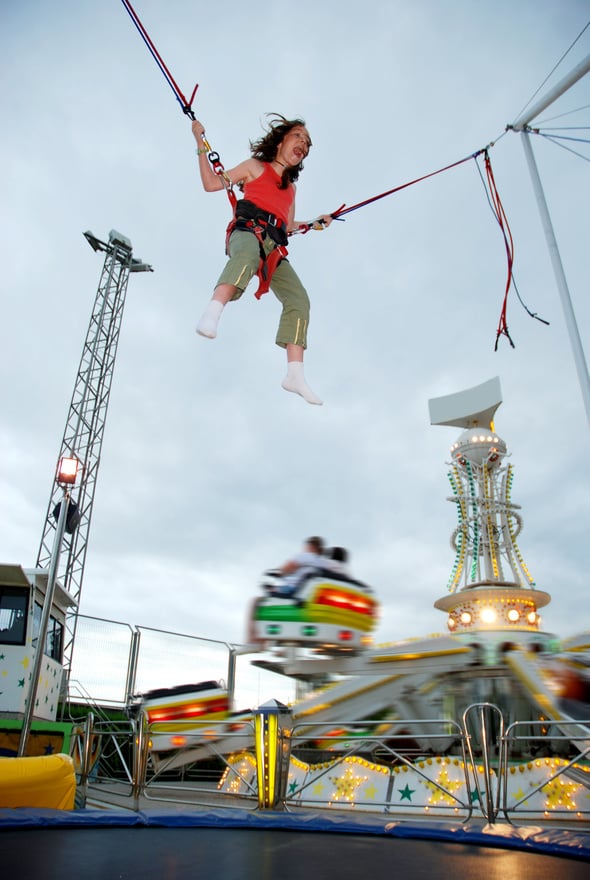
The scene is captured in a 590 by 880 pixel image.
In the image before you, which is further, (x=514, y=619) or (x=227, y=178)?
(x=514, y=619)

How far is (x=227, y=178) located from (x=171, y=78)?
65 cm

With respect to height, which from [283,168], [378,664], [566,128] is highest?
[566,128]

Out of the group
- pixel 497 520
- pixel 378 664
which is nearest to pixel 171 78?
pixel 378 664

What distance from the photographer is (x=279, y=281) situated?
395 centimetres

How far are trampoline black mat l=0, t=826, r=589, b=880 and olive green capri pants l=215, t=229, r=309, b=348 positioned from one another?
8.76 feet

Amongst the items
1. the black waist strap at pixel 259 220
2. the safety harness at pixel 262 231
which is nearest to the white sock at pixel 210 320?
the safety harness at pixel 262 231

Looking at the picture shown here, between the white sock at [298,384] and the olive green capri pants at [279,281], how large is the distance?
155mm

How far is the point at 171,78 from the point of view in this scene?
3.32m

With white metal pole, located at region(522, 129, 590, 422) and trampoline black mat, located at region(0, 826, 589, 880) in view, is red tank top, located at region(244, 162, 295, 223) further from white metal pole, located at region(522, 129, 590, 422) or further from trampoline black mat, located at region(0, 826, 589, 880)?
trampoline black mat, located at region(0, 826, 589, 880)

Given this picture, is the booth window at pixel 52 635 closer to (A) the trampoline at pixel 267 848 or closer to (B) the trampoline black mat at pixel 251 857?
(A) the trampoline at pixel 267 848

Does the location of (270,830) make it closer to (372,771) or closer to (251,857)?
(251,857)

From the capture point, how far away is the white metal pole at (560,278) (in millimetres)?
4918

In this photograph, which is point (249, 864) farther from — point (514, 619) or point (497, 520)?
point (497, 520)

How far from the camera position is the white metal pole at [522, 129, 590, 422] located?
16.1ft
